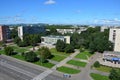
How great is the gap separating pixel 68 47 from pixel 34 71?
25.1m

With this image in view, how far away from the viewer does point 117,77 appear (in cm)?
3155

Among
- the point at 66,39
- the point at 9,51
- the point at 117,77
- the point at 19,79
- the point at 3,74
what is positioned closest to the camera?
the point at 117,77

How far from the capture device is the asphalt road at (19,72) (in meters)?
35.6

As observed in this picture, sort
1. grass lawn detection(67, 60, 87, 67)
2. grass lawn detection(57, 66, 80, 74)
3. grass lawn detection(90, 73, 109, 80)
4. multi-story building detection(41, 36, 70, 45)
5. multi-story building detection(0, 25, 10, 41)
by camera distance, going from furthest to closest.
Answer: multi-story building detection(0, 25, 10, 41)
multi-story building detection(41, 36, 70, 45)
grass lawn detection(67, 60, 87, 67)
grass lawn detection(57, 66, 80, 74)
grass lawn detection(90, 73, 109, 80)

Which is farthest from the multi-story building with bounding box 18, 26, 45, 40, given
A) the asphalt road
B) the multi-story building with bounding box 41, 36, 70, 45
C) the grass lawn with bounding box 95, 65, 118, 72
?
the grass lawn with bounding box 95, 65, 118, 72

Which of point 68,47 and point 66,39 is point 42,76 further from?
point 66,39

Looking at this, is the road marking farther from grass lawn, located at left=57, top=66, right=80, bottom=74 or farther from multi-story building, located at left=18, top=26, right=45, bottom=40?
multi-story building, located at left=18, top=26, right=45, bottom=40

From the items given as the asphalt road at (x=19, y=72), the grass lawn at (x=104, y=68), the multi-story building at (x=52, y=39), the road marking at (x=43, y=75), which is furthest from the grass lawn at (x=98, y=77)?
the multi-story building at (x=52, y=39)

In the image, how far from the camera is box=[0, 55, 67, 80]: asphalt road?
117 feet

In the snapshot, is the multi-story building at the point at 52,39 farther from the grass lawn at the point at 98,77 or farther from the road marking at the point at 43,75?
the grass lawn at the point at 98,77

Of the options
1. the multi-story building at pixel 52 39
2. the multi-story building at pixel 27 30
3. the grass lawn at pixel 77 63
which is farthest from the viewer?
the multi-story building at pixel 27 30

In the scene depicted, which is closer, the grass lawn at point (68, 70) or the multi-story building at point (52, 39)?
the grass lawn at point (68, 70)

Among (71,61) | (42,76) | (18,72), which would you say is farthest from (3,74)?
(71,61)

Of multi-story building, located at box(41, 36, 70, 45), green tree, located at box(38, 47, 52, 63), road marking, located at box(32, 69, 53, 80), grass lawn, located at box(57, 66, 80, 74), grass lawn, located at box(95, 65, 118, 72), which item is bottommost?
road marking, located at box(32, 69, 53, 80)
